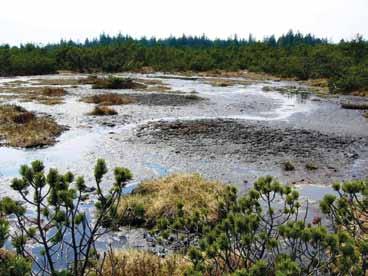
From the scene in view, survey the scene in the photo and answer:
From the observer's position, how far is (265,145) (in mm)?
23406

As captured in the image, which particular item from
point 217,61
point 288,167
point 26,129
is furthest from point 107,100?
point 217,61

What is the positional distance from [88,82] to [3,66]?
2554 centimetres

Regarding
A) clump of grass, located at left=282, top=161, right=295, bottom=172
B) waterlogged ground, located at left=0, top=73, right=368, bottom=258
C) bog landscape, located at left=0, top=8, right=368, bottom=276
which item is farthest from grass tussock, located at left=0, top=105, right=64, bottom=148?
clump of grass, located at left=282, top=161, right=295, bottom=172

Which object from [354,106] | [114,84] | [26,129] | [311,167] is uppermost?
[114,84]

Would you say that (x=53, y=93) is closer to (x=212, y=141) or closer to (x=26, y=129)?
(x=26, y=129)

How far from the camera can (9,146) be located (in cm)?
2223

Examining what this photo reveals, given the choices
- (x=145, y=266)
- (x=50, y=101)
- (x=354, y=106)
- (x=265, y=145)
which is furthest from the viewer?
(x=50, y=101)

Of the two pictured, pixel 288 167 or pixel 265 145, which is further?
pixel 265 145

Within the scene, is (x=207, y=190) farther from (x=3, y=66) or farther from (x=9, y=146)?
(x=3, y=66)

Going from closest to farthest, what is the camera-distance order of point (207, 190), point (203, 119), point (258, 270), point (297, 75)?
point (258, 270), point (207, 190), point (203, 119), point (297, 75)

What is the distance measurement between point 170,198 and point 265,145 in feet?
37.0

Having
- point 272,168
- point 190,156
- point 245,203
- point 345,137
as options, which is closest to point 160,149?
point 190,156

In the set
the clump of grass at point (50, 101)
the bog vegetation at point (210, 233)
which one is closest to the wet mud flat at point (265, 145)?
the bog vegetation at point (210, 233)

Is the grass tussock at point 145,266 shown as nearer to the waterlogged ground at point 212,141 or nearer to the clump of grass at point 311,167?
the waterlogged ground at point 212,141
